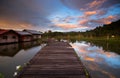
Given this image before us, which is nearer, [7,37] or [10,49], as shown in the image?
[10,49]


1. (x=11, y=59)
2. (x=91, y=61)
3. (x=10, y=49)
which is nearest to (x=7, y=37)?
(x=10, y=49)

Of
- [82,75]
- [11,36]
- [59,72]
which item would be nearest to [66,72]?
[59,72]

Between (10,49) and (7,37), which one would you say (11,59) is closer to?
(10,49)

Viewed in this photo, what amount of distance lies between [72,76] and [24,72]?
108 inches

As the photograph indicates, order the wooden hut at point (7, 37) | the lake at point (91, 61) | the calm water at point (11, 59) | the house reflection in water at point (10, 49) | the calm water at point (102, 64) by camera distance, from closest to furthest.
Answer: the calm water at point (102, 64)
the lake at point (91, 61)
the calm water at point (11, 59)
the house reflection in water at point (10, 49)
the wooden hut at point (7, 37)

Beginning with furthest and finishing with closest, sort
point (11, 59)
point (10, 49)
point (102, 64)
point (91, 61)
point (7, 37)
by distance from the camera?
point (7, 37), point (10, 49), point (11, 59), point (91, 61), point (102, 64)

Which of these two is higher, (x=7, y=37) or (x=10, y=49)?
(x=7, y=37)

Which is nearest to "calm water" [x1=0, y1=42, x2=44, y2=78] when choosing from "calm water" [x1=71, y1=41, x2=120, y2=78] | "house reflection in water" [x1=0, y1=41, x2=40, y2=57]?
"house reflection in water" [x1=0, y1=41, x2=40, y2=57]

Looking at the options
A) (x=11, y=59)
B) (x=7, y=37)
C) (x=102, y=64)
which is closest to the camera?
(x=102, y=64)

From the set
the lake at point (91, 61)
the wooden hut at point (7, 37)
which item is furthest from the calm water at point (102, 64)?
the wooden hut at point (7, 37)

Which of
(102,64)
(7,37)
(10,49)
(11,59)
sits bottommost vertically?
(102,64)

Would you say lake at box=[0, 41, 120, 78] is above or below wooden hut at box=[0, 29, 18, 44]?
below

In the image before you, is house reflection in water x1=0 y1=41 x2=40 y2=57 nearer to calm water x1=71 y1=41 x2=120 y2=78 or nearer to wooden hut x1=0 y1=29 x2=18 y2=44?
wooden hut x1=0 y1=29 x2=18 y2=44

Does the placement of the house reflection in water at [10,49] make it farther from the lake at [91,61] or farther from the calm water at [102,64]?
the calm water at [102,64]
